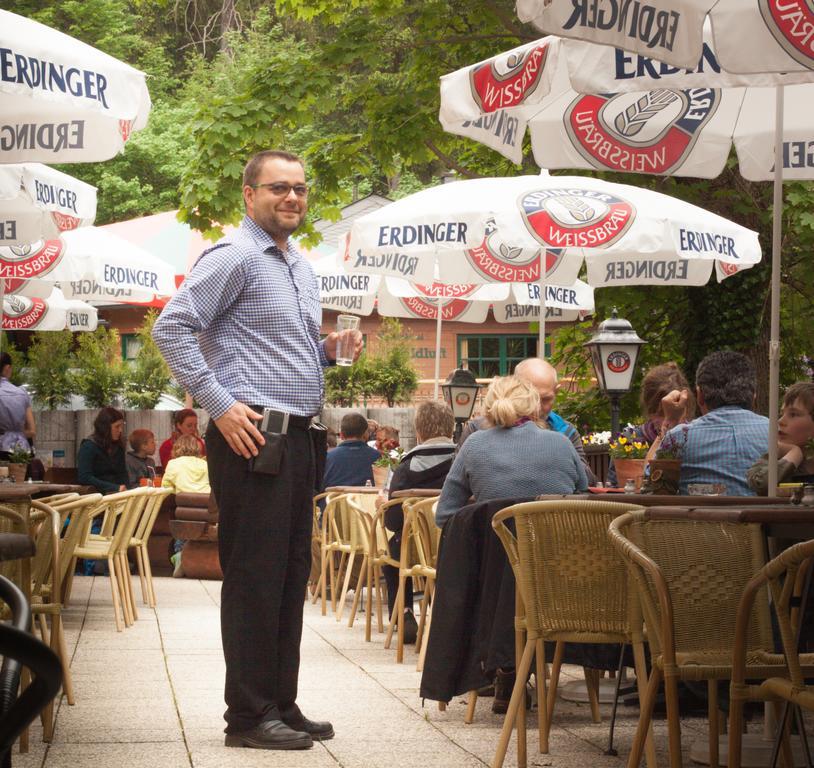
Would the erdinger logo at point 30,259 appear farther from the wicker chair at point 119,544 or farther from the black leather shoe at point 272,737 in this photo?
the black leather shoe at point 272,737

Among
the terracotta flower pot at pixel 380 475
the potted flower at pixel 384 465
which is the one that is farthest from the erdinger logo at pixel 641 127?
the terracotta flower pot at pixel 380 475

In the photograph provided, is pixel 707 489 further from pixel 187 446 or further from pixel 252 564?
pixel 187 446

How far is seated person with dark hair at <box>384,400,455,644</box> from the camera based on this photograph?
8.62 metres

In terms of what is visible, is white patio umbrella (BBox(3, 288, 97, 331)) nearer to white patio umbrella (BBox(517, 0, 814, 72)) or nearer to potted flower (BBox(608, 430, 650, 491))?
potted flower (BBox(608, 430, 650, 491))

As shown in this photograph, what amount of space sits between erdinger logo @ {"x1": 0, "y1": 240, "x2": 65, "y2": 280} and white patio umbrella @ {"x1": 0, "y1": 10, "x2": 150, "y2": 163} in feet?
11.1

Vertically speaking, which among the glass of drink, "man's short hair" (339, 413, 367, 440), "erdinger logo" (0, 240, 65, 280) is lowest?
"man's short hair" (339, 413, 367, 440)

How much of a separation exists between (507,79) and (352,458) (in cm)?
592

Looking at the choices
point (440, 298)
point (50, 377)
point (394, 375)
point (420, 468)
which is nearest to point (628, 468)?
point (420, 468)

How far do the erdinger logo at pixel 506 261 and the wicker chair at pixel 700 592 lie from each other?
8243mm

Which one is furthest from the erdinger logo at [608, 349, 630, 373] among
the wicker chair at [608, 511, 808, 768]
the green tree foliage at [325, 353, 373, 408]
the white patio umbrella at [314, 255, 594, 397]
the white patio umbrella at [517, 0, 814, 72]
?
the green tree foliage at [325, 353, 373, 408]

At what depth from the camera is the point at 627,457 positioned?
7.84 metres

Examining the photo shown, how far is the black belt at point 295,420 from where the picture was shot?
5164 mm

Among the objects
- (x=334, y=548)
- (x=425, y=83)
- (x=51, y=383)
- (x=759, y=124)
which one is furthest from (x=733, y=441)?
(x=51, y=383)

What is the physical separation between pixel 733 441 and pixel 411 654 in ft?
9.86
